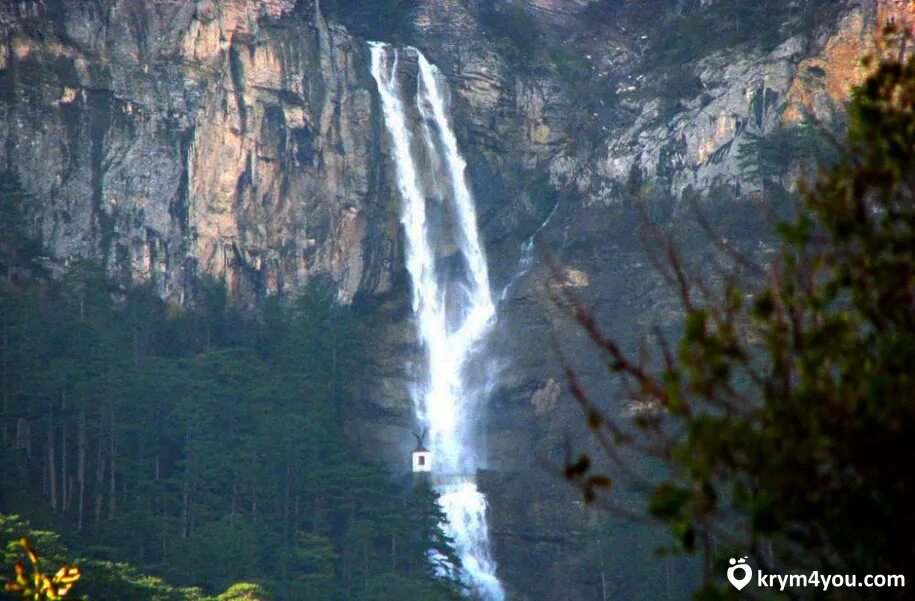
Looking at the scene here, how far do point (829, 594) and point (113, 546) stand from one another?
36.1 meters

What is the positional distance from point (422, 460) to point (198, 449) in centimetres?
869

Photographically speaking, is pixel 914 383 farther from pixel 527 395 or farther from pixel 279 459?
pixel 527 395

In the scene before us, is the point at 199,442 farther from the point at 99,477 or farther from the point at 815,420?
the point at 815,420

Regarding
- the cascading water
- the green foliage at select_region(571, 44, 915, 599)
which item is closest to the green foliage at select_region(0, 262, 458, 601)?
the cascading water

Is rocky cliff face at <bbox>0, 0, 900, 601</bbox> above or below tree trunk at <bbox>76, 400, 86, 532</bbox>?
above

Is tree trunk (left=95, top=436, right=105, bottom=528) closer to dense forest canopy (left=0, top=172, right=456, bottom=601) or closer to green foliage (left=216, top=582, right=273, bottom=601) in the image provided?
dense forest canopy (left=0, top=172, right=456, bottom=601)

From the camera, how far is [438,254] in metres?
61.6

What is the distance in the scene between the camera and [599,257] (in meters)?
58.4

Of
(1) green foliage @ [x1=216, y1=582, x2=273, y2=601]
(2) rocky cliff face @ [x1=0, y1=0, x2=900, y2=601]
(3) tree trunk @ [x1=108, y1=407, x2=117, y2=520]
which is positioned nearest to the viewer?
(1) green foliage @ [x1=216, y1=582, x2=273, y2=601]

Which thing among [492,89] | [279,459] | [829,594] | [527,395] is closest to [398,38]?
[492,89]

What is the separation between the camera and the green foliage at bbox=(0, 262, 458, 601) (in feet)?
143

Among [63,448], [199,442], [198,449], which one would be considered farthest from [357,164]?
[63,448]

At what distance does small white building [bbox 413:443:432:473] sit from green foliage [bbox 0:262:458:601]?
1479 mm

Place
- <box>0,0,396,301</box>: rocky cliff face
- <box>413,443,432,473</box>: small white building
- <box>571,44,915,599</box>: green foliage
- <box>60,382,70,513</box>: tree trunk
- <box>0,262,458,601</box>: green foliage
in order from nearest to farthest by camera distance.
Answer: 1. <box>571,44,915,599</box>: green foliage
2. <box>0,262,458,601</box>: green foliage
3. <box>60,382,70,513</box>: tree trunk
4. <box>413,443,432,473</box>: small white building
5. <box>0,0,396,301</box>: rocky cliff face
